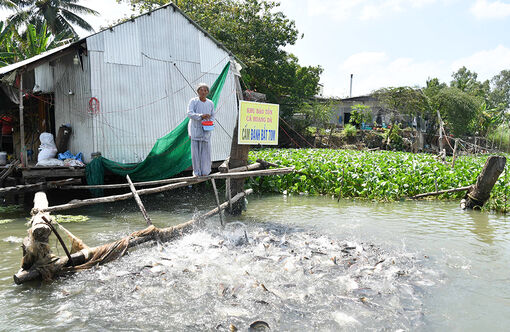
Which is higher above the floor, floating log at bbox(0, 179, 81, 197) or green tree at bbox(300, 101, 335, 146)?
green tree at bbox(300, 101, 335, 146)

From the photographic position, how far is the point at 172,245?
5.50 m

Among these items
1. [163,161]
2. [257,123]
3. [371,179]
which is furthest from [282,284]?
[371,179]

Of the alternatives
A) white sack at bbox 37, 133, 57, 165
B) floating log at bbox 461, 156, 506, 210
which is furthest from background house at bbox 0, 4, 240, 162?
floating log at bbox 461, 156, 506, 210

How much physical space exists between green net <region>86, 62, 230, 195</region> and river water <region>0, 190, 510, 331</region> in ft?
6.04

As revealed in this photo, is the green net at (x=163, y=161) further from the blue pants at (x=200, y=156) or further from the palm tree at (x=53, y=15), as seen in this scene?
the palm tree at (x=53, y=15)

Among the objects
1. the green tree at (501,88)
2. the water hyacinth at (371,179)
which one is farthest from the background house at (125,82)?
the green tree at (501,88)

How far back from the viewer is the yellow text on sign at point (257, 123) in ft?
22.5

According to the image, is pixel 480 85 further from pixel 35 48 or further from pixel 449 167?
pixel 35 48

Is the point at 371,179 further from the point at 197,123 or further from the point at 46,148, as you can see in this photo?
the point at 46,148

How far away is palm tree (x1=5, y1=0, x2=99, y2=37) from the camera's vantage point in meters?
22.5

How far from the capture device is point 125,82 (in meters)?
9.95

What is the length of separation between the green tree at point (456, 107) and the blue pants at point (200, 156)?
22.4 m

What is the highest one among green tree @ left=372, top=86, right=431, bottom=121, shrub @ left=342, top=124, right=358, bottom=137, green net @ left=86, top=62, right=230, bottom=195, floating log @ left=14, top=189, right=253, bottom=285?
green tree @ left=372, top=86, right=431, bottom=121

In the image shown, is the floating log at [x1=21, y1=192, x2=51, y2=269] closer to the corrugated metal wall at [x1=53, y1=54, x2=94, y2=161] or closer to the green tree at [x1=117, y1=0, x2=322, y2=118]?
the corrugated metal wall at [x1=53, y1=54, x2=94, y2=161]
